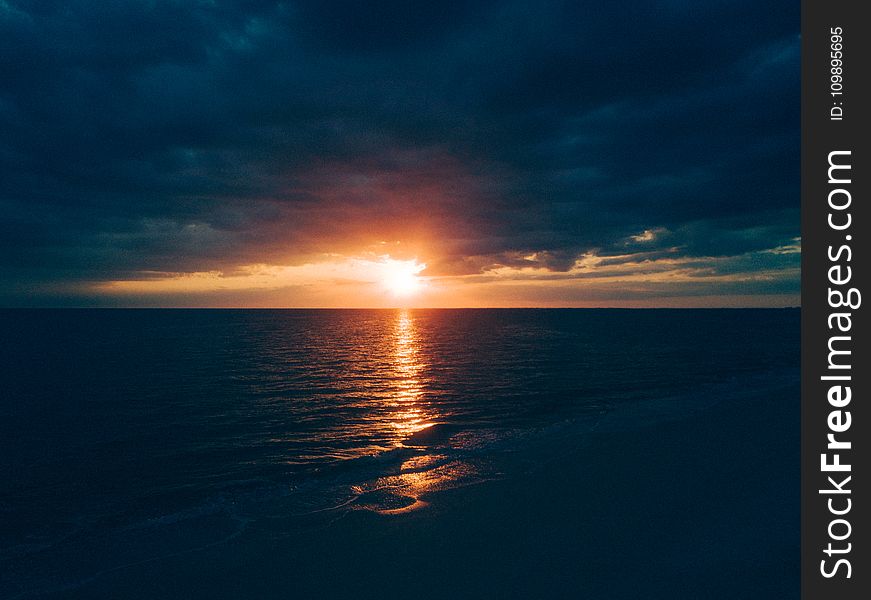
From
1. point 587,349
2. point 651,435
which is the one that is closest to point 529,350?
point 587,349

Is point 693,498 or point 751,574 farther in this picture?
point 693,498

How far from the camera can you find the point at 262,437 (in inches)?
971

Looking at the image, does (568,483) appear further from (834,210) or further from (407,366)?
(407,366)

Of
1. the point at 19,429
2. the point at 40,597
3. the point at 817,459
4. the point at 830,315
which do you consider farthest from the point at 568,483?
the point at 19,429

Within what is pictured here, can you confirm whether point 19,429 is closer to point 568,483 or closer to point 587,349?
point 568,483

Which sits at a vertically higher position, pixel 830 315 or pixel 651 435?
pixel 830 315

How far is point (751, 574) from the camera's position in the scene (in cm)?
1007

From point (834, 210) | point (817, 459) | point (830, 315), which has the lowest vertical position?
point (817, 459)

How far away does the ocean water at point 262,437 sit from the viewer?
1411cm

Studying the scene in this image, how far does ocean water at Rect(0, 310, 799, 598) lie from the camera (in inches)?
556

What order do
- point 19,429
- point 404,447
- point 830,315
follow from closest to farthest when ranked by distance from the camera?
point 830,315 → point 404,447 → point 19,429

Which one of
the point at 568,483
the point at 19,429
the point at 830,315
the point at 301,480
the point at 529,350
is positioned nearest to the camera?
the point at 830,315

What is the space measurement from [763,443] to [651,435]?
4.90 m

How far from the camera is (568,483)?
1627 cm
